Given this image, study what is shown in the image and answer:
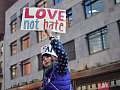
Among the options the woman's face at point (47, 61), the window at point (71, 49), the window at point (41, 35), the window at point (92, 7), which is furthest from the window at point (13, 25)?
the woman's face at point (47, 61)

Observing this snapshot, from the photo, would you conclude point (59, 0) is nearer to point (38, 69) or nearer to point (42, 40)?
point (42, 40)

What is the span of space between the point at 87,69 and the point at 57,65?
578 inches

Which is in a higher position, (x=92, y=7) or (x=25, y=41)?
(x=92, y=7)

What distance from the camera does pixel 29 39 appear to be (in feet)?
91.9

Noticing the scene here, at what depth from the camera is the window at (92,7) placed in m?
18.5

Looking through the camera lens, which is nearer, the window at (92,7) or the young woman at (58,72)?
the young woman at (58,72)

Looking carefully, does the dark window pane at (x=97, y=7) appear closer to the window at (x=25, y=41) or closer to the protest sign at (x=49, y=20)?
the window at (x=25, y=41)

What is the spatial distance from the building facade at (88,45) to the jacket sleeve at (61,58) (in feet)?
42.0

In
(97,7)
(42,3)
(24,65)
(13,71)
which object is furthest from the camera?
(13,71)

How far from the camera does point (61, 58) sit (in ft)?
10.5

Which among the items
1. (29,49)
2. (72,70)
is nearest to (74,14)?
(72,70)

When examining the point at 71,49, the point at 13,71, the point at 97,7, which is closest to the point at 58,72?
the point at 97,7

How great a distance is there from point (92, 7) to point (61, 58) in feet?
54.9

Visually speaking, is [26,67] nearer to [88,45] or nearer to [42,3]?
[42,3]
